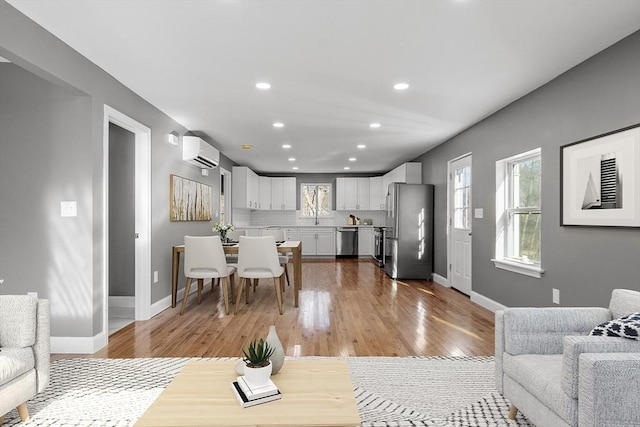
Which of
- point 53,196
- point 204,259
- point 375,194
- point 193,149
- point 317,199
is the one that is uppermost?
point 193,149

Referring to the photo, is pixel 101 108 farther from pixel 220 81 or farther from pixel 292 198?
pixel 292 198

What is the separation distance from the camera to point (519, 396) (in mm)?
1944

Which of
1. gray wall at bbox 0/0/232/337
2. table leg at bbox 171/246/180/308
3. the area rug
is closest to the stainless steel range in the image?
table leg at bbox 171/246/180/308

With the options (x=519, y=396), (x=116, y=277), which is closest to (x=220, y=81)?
(x=116, y=277)

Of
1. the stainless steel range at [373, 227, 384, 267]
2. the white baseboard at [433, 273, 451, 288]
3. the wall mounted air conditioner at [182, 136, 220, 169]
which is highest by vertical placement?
the wall mounted air conditioner at [182, 136, 220, 169]

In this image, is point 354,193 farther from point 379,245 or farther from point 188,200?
point 188,200

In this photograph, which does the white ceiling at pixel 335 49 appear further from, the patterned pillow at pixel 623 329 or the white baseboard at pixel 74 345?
the white baseboard at pixel 74 345

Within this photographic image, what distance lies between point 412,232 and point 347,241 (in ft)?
10.7

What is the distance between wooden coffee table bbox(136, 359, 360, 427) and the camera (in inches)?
54.8

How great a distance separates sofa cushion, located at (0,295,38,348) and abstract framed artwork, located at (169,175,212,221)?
8.89 ft

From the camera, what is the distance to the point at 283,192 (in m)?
10.3

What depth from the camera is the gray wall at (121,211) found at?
4840 mm

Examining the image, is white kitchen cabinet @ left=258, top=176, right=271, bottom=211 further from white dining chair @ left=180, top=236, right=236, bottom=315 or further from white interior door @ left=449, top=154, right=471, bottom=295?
white dining chair @ left=180, top=236, right=236, bottom=315

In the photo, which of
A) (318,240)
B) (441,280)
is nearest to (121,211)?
(441,280)
